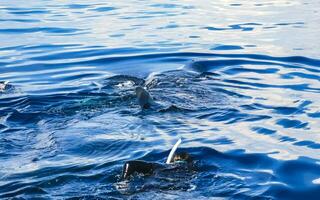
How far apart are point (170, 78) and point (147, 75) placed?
2.35 ft

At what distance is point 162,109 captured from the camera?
326 inches

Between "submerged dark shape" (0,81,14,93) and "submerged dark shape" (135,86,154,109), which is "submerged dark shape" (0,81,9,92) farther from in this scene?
"submerged dark shape" (135,86,154,109)

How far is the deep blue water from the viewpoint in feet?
18.7

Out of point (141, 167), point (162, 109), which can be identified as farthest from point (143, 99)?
point (141, 167)

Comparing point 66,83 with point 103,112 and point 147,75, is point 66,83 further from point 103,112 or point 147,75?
point 103,112

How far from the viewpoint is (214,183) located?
220 inches

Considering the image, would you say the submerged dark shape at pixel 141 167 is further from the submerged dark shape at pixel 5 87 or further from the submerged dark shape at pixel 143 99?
the submerged dark shape at pixel 5 87

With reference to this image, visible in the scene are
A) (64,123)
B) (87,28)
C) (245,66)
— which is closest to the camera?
(64,123)

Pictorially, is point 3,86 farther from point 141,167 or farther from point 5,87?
point 141,167

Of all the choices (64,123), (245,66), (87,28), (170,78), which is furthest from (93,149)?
(87,28)

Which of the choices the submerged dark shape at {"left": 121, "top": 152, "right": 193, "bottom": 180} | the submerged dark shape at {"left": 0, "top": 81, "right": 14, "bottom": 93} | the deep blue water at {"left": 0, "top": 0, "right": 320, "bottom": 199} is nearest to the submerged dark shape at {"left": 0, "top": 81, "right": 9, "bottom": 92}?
the submerged dark shape at {"left": 0, "top": 81, "right": 14, "bottom": 93}

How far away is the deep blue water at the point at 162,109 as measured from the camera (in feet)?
18.7

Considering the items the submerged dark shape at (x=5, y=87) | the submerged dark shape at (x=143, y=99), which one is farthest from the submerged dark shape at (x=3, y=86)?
the submerged dark shape at (x=143, y=99)

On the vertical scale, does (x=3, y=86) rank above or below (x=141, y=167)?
below
